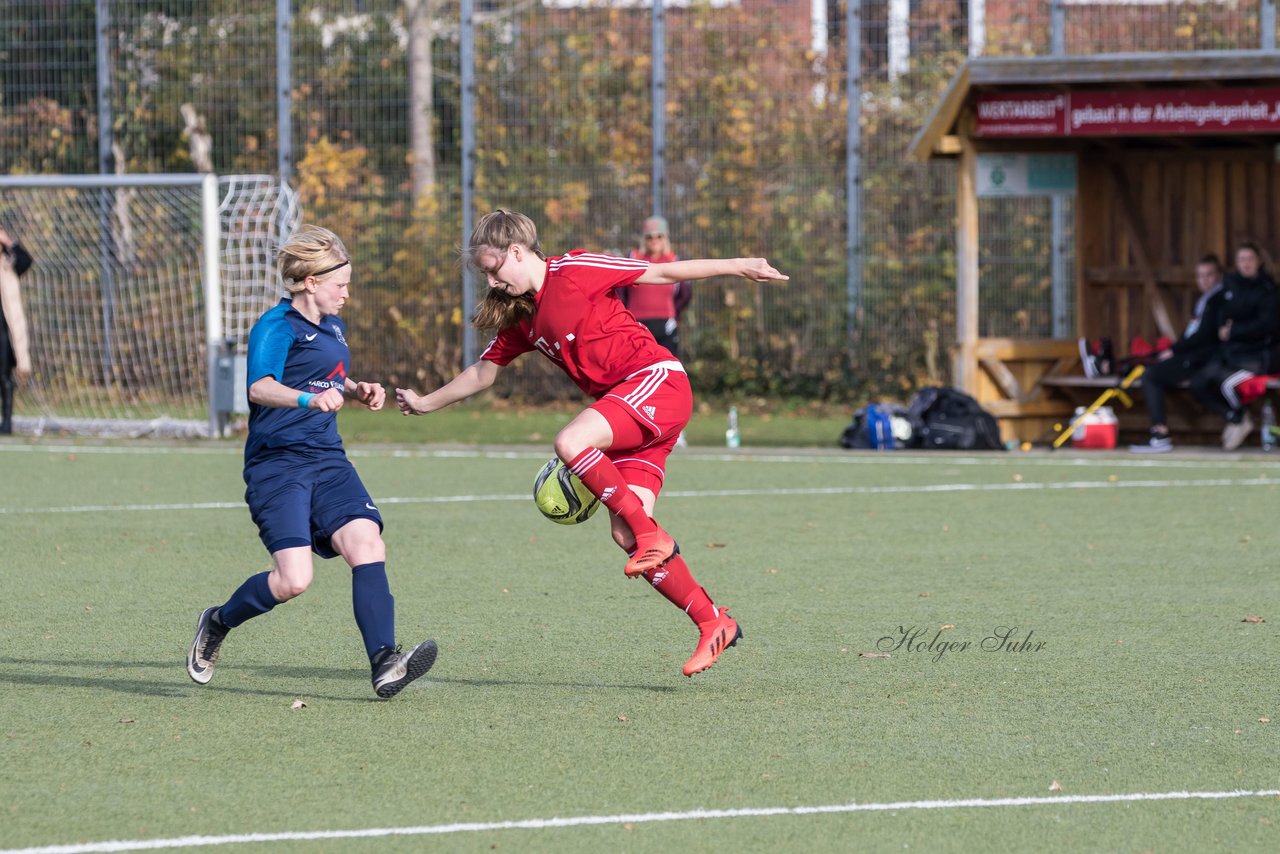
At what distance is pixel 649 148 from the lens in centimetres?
2047

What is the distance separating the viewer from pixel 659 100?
20438mm

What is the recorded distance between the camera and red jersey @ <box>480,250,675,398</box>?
6.11 m

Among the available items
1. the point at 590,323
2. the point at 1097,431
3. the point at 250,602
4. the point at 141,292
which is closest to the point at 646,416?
the point at 590,323

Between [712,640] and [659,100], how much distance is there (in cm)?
1508

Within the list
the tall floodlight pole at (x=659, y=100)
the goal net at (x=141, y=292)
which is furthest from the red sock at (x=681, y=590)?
the tall floodlight pole at (x=659, y=100)

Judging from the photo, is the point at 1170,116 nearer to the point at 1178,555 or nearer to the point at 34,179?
the point at 1178,555

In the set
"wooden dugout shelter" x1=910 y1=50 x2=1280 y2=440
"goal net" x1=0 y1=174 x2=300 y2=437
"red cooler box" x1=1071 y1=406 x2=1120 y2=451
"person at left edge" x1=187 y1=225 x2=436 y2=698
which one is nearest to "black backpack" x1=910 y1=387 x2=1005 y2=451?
"wooden dugout shelter" x1=910 y1=50 x2=1280 y2=440

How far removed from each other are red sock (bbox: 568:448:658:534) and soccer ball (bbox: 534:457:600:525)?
121 millimetres

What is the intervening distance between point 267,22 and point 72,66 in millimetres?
2617

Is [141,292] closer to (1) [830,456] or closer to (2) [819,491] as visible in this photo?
(1) [830,456]

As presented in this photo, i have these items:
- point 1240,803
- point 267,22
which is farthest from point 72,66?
point 1240,803

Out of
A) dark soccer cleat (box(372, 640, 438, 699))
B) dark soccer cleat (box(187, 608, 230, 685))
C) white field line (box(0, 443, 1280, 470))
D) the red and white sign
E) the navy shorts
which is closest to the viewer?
dark soccer cleat (box(372, 640, 438, 699))

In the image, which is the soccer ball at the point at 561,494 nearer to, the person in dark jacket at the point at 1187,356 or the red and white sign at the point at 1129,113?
the person in dark jacket at the point at 1187,356

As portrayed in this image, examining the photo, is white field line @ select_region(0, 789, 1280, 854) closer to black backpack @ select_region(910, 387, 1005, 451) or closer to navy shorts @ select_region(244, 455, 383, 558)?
navy shorts @ select_region(244, 455, 383, 558)
